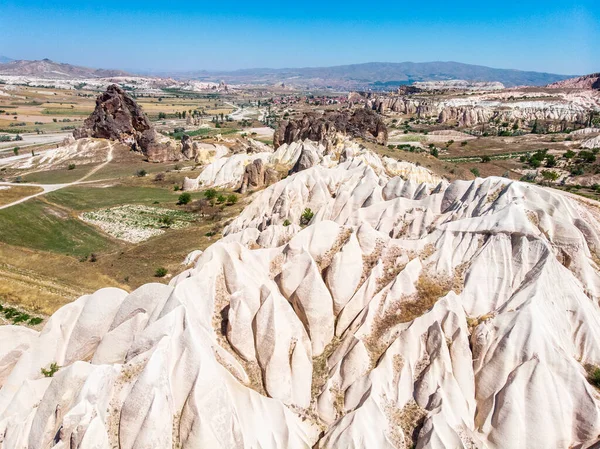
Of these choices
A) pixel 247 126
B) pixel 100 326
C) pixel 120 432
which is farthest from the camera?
pixel 247 126

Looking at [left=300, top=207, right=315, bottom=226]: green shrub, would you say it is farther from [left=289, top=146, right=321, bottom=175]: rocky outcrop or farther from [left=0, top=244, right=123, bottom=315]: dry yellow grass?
[left=289, top=146, right=321, bottom=175]: rocky outcrop

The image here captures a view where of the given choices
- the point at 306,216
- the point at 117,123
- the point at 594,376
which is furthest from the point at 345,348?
the point at 117,123

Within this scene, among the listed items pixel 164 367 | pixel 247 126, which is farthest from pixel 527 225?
pixel 247 126

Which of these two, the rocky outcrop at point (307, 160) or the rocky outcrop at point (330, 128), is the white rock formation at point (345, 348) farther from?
the rocky outcrop at point (330, 128)

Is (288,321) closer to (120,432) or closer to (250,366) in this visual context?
(250,366)

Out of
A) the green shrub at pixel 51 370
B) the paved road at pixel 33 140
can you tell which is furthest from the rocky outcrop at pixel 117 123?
the green shrub at pixel 51 370

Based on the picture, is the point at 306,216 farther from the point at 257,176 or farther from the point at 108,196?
the point at 108,196

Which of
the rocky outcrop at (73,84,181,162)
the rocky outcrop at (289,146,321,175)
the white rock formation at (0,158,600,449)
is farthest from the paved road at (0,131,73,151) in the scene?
the white rock formation at (0,158,600,449)
